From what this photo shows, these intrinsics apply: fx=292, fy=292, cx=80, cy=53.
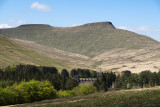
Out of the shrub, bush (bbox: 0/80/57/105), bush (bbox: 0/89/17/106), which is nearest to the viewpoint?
bush (bbox: 0/89/17/106)

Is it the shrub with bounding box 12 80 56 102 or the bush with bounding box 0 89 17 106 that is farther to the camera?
the shrub with bounding box 12 80 56 102

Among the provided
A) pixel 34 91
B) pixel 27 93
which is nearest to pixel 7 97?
pixel 27 93

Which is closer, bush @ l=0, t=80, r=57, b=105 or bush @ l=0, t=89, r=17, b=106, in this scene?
bush @ l=0, t=89, r=17, b=106

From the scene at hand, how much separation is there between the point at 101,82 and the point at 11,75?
57.6 m

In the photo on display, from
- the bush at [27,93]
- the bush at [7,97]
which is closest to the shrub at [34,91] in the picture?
the bush at [27,93]

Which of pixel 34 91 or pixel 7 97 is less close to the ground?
pixel 34 91

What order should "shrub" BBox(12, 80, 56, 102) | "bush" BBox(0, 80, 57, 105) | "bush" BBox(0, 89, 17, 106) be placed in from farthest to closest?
"shrub" BBox(12, 80, 56, 102) → "bush" BBox(0, 80, 57, 105) → "bush" BBox(0, 89, 17, 106)

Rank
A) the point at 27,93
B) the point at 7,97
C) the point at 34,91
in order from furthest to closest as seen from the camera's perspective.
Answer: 1. the point at 34,91
2. the point at 27,93
3. the point at 7,97

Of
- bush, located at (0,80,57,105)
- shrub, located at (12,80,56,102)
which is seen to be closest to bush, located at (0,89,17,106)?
bush, located at (0,80,57,105)

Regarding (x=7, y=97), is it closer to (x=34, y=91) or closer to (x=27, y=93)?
(x=27, y=93)

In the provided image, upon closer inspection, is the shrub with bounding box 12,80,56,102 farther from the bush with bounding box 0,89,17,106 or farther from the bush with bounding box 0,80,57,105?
the bush with bounding box 0,89,17,106

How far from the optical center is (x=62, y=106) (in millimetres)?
72750


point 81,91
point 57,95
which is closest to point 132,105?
point 57,95

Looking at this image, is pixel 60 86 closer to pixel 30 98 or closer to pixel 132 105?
pixel 30 98
